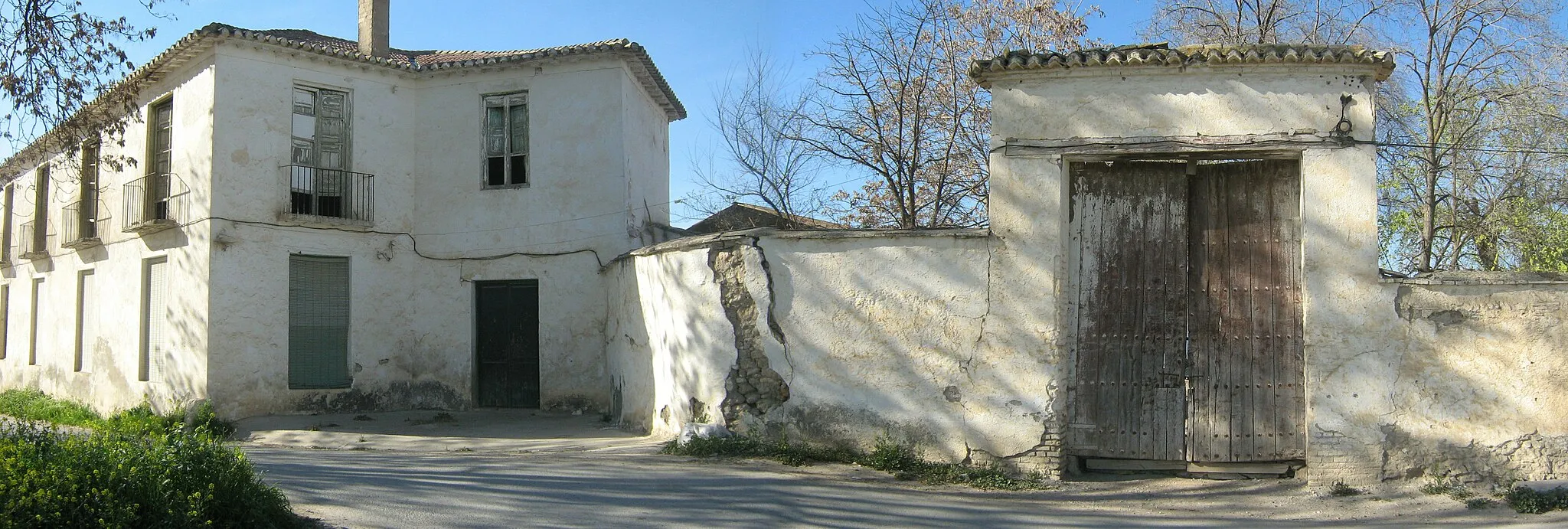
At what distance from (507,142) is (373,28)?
2926mm

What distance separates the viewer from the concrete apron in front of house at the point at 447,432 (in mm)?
10438

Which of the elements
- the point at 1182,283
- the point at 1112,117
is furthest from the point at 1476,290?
the point at 1112,117

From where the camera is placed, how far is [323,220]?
1360 cm

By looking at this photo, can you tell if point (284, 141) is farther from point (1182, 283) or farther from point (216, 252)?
point (1182, 283)

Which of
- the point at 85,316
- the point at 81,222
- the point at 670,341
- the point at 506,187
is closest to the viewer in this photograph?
the point at 670,341

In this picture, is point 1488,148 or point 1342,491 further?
point 1488,148

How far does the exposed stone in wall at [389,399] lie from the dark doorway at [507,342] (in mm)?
460

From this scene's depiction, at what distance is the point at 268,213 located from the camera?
1333 cm

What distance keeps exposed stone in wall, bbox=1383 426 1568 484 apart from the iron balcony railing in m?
12.5

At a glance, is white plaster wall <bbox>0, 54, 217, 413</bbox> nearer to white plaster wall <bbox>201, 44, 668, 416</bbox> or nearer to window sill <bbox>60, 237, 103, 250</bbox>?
window sill <bbox>60, 237, 103, 250</bbox>

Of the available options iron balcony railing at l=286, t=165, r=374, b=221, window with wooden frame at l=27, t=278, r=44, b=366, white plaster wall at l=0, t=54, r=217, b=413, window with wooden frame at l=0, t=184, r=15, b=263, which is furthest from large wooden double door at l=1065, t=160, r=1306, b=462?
window with wooden frame at l=0, t=184, r=15, b=263

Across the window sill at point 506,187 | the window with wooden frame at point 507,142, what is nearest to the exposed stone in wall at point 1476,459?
the window sill at point 506,187

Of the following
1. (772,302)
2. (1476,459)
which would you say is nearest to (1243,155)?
(1476,459)

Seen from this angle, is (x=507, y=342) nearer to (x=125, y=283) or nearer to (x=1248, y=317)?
(x=125, y=283)
